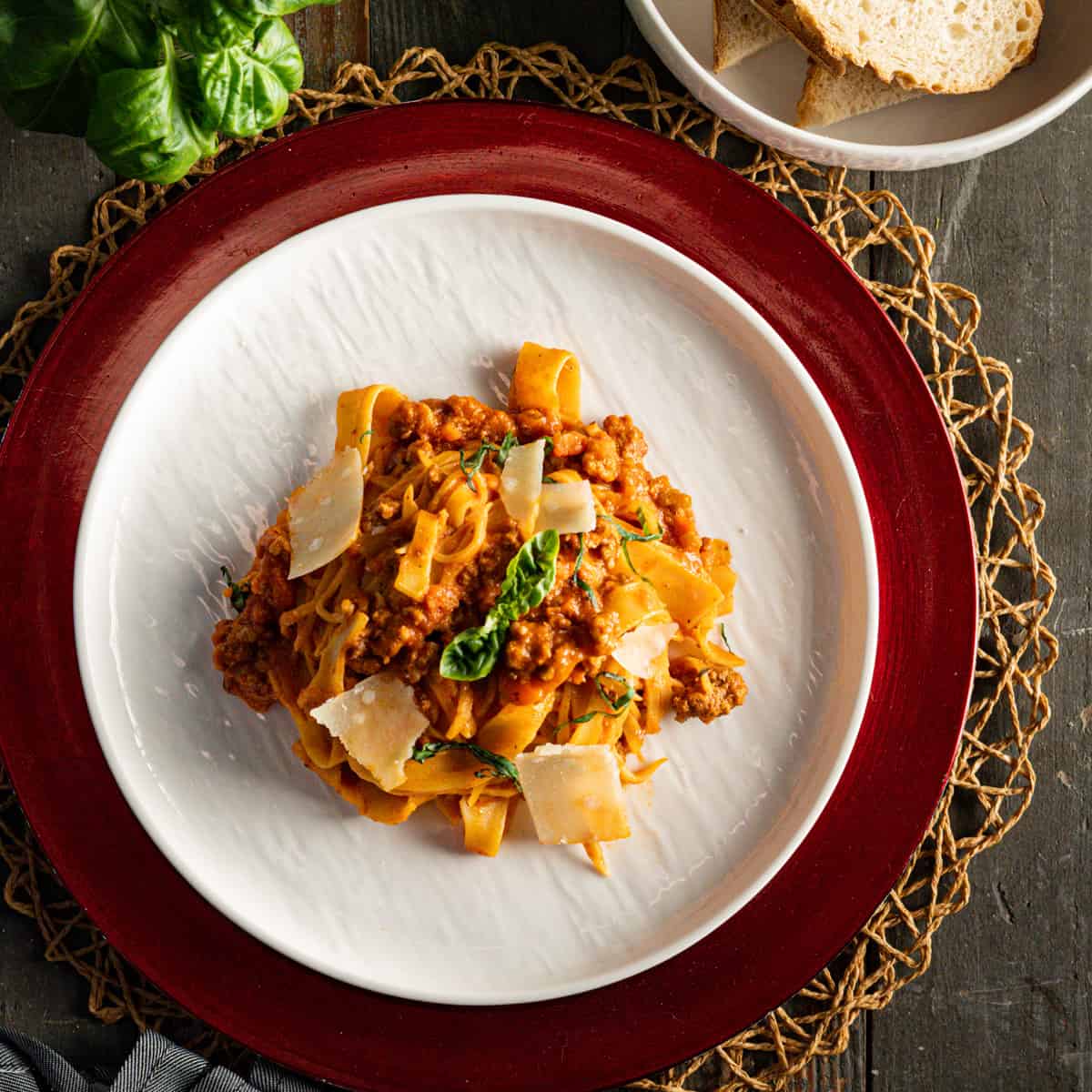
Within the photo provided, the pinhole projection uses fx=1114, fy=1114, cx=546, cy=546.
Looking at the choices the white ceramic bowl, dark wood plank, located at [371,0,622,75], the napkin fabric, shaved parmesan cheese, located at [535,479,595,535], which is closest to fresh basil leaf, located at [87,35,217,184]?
dark wood plank, located at [371,0,622,75]

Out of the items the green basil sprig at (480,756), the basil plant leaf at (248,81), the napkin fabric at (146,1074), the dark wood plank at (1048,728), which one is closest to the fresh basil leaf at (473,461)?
the green basil sprig at (480,756)

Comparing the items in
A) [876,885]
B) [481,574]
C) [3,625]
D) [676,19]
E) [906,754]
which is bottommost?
[876,885]

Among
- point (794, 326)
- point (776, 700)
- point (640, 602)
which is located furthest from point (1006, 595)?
point (640, 602)

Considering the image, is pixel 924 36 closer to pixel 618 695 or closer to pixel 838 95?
pixel 838 95

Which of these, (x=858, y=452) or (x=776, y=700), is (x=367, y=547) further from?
(x=858, y=452)

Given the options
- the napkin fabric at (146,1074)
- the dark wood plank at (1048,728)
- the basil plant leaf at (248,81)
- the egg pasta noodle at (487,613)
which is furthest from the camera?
the dark wood plank at (1048,728)

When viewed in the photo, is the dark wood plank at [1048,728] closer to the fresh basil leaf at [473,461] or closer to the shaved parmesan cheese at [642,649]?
the shaved parmesan cheese at [642,649]
